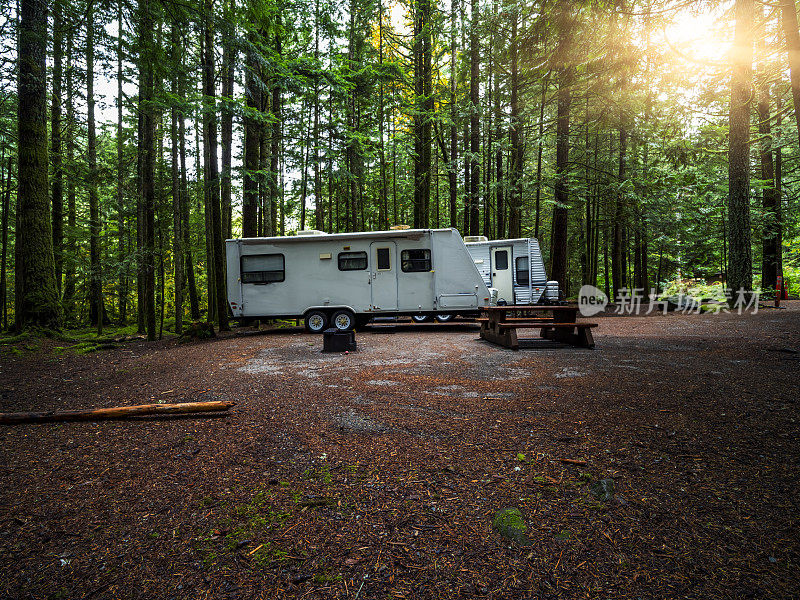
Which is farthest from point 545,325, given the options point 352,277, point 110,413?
point 110,413

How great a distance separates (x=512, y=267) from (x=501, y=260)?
0.46 meters

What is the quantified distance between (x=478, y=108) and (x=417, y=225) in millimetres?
4772

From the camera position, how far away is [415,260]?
11.0 m

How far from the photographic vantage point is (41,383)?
17.8ft

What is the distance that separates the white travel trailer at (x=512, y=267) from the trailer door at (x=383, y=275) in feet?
12.6

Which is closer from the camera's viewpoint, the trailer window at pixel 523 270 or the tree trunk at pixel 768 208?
the trailer window at pixel 523 270

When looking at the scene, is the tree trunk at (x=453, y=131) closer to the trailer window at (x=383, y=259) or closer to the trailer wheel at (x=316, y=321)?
the trailer window at (x=383, y=259)

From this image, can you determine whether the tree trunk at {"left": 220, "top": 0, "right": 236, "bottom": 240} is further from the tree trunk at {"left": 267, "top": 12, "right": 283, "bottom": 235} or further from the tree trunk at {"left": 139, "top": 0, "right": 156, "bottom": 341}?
the tree trunk at {"left": 139, "top": 0, "right": 156, "bottom": 341}

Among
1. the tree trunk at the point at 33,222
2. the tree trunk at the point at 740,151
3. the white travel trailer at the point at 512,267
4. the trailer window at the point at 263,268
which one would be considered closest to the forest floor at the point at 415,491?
the tree trunk at the point at 33,222

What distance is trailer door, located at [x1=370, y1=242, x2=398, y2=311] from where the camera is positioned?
36.2 feet

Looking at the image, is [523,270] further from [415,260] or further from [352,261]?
[352,261]

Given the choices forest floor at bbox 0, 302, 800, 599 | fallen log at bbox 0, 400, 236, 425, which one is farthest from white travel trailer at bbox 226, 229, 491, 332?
fallen log at bbox 0, 400, 236, 425

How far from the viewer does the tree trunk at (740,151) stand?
6863mm

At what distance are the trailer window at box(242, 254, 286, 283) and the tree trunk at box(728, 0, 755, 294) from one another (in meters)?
10.8
